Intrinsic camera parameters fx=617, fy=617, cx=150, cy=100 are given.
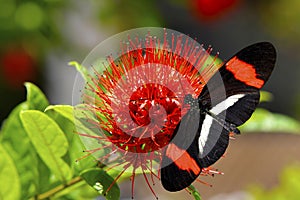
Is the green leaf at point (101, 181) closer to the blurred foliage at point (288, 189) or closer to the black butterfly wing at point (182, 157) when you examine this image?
the black butterfly wing at point (182, 157)

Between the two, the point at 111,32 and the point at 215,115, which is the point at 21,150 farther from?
the point at 111,32

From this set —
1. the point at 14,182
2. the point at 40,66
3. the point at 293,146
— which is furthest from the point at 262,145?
the point at 14,182

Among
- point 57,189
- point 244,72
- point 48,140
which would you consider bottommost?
point 57,189

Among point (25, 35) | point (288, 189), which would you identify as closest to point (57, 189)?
point (288, 189)

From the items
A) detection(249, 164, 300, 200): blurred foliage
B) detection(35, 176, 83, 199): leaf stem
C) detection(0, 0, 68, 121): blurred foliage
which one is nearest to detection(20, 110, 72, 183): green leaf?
detection(35, 176, 83, 199): leaf stem

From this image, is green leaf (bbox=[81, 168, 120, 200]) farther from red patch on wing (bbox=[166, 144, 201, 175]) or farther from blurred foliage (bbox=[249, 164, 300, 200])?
blurred foliage (bbox=[249, 164, 300, 200])

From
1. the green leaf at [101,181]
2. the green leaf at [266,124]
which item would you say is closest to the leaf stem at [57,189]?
the green leaf at [101,181]
